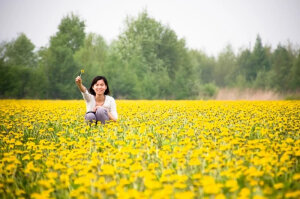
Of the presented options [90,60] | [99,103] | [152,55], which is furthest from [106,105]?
[152,55]

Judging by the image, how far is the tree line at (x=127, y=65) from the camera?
2815 centimetres

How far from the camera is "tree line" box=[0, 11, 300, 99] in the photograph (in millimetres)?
28155

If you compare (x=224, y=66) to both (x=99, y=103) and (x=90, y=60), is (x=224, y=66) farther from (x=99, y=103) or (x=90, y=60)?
(x=99, y=103)

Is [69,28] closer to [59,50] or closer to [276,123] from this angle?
[59,50]

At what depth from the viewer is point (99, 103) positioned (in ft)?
25.0

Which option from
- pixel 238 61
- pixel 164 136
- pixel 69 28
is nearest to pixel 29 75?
pixel 69 28

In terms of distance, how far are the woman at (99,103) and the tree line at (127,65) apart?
55.1 feet

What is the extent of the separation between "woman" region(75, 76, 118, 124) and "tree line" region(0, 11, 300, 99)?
16783 mm

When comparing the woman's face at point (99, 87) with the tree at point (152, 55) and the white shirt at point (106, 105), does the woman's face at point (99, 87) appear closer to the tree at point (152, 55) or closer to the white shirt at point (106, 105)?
the white shirt at point (106, 105)

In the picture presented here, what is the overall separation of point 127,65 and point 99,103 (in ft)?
88.8

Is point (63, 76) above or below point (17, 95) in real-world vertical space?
above

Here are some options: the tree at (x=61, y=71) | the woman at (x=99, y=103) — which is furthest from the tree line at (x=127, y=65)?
the woman at (x=99, y=103)

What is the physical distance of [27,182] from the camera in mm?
3619

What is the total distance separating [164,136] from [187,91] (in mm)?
33799
